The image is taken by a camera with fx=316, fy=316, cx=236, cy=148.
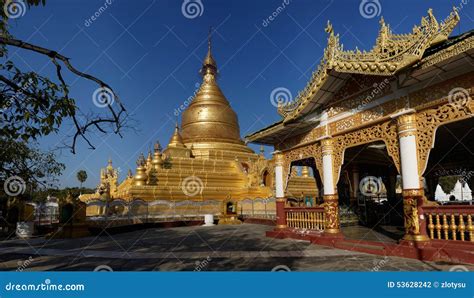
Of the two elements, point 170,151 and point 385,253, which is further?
point 170,151

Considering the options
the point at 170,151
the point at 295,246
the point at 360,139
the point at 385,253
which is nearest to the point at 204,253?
the point at 295,246

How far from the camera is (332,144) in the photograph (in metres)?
10.1

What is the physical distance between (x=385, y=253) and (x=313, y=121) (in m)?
4.75

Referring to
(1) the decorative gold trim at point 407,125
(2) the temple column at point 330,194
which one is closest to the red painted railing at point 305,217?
(2) the temple column at point 330,194

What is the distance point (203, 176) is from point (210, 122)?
9938 mm

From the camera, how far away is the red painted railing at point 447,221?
655cm

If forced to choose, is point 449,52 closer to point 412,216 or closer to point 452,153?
point 412,216

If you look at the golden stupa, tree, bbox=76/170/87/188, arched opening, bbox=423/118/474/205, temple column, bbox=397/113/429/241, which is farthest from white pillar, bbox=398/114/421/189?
tree, bbox=76/170/87/188

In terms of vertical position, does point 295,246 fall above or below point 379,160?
below

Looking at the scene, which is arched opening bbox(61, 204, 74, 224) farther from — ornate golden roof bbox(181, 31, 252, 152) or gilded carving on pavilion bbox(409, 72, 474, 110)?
ornate golden roof bbox(181, 31, 252, 152)

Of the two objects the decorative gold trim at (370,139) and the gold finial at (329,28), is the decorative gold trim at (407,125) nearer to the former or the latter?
the decorative gold trim at (370,139)

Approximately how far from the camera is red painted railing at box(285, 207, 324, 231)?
35.3 ft

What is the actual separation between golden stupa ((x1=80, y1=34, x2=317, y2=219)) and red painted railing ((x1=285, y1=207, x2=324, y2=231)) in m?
9.06

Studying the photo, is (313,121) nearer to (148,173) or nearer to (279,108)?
(279,108)
